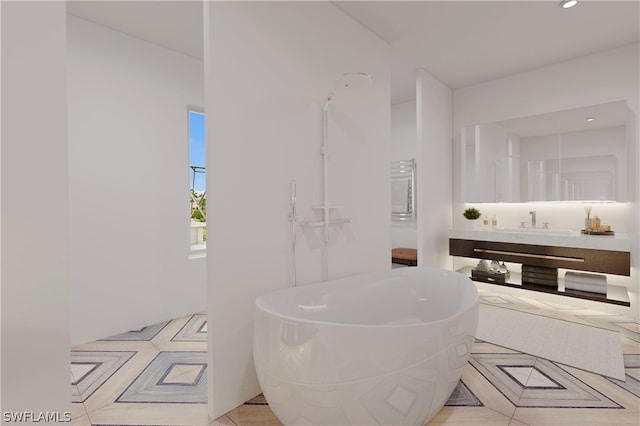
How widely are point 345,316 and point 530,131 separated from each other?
11.0 feet

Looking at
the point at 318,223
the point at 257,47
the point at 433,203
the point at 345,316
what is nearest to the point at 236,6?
the point at 257,47

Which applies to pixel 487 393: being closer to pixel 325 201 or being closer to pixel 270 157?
pixel 325 201

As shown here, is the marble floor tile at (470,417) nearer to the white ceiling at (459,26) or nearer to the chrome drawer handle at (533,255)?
the chrome drawer handle at (533,255)

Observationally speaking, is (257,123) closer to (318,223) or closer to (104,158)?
(318,223)

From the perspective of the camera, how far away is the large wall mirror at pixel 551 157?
3.31 meters

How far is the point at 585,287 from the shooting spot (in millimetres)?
3344

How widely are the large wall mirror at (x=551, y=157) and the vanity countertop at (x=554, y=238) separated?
46cm

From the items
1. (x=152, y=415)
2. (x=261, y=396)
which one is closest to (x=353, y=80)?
(x=261, y=396)

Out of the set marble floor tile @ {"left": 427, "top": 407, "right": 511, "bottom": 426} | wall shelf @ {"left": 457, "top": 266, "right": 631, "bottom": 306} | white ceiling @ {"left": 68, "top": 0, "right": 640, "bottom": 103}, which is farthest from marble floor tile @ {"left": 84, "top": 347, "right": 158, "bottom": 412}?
wall shelf @ {"left": 457, "top": 266, "right": 631, "bottom": 306}

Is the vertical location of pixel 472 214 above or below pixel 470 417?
above

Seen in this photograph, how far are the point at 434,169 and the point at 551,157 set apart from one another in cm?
Answer: 130

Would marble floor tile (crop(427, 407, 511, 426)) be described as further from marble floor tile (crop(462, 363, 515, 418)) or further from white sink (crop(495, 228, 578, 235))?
white sink (crop(495, 228, 578, 235))

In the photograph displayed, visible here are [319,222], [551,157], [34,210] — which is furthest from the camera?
[551,157]

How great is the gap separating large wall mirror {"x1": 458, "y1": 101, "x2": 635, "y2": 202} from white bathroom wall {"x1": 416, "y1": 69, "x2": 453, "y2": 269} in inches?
10.0
